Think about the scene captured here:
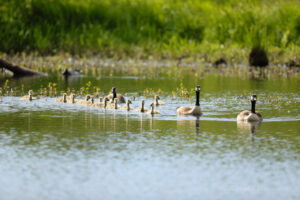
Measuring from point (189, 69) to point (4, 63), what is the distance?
11.2 m

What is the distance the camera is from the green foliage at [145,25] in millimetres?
45750

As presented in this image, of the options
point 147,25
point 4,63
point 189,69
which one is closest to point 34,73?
point 4,63

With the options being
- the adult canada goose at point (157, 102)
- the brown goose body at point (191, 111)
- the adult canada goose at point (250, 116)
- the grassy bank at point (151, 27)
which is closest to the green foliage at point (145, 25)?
the grassy bank at point (151, 27)

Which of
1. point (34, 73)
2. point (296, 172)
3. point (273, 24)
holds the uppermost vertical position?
point (273, 24)

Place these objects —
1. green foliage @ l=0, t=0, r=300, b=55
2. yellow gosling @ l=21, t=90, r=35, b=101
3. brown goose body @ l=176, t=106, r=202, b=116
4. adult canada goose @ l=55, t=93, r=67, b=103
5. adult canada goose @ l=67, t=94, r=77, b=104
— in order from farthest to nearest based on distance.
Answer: green foliage @ l=0, t=0, r=300, b=55
yellow gosling @ l=21, t=90, r=35, b=101
adult canada goose @ l=55, t=93, r=67, b=103
adult canada goose @ l=67, t=94, r=77, b=104
brown goose body @ l=176, t=106, r=202, b=116

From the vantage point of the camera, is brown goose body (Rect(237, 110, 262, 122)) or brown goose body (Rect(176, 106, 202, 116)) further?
brown goose body (Rect(176, 106, 202, 116))

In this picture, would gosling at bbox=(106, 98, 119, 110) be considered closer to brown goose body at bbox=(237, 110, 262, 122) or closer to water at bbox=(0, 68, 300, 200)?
water at bbox=(0, 68, 300, 200)

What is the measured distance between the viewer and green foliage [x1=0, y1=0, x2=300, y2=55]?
45.8 meters

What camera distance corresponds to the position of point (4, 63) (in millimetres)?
33562

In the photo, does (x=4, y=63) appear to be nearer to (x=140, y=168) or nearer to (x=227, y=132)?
(x=227, y=132)

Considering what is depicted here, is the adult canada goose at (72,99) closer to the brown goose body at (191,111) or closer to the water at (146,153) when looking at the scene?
the water at (146,153)

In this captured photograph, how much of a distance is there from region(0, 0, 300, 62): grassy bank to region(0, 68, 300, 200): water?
21965 millimetres

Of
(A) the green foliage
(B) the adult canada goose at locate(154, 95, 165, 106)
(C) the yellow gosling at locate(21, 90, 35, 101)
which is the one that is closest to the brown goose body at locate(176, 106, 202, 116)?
(B) the adult canada goose at locate(154, 95, 165, 106)

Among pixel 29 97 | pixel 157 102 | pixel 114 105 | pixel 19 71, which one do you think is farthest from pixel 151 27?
pixel 114 105
